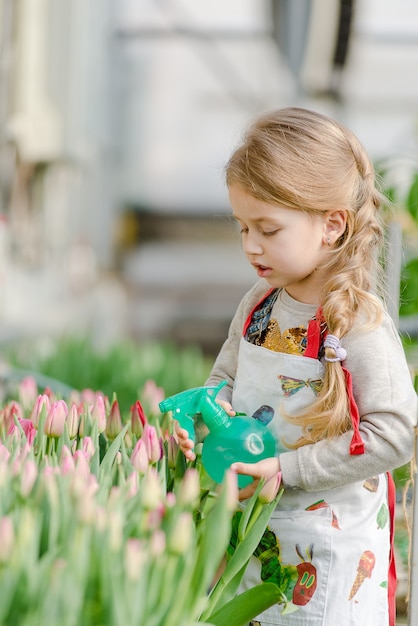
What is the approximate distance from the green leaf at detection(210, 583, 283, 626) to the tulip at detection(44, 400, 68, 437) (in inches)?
13.7

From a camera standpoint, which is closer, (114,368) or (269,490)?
(269,490)

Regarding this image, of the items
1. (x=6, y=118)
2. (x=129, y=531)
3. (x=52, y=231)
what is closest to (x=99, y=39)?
(x=52, y=231)

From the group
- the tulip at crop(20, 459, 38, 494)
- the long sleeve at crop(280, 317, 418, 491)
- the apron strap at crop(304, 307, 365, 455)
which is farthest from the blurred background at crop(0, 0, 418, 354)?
the tulip at crop(20, 459, 38, 494)

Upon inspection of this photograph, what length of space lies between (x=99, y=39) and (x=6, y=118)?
3497 mm

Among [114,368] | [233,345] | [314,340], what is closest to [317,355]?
[314,340]

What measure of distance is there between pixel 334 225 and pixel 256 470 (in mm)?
388

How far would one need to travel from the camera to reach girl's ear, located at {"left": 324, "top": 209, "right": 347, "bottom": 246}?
4.70ft

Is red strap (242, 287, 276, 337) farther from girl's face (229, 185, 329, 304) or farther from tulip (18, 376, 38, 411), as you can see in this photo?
tulip (18, 376, 38, 411)

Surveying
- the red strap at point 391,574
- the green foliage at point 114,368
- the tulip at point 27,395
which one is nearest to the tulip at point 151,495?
the red strap at point 391,574

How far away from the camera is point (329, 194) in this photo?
1.41 m

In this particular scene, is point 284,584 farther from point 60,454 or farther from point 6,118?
point 6,118

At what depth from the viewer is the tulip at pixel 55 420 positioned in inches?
53.3

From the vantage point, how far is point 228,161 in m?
1.47

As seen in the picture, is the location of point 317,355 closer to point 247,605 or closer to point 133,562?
point 247,605
